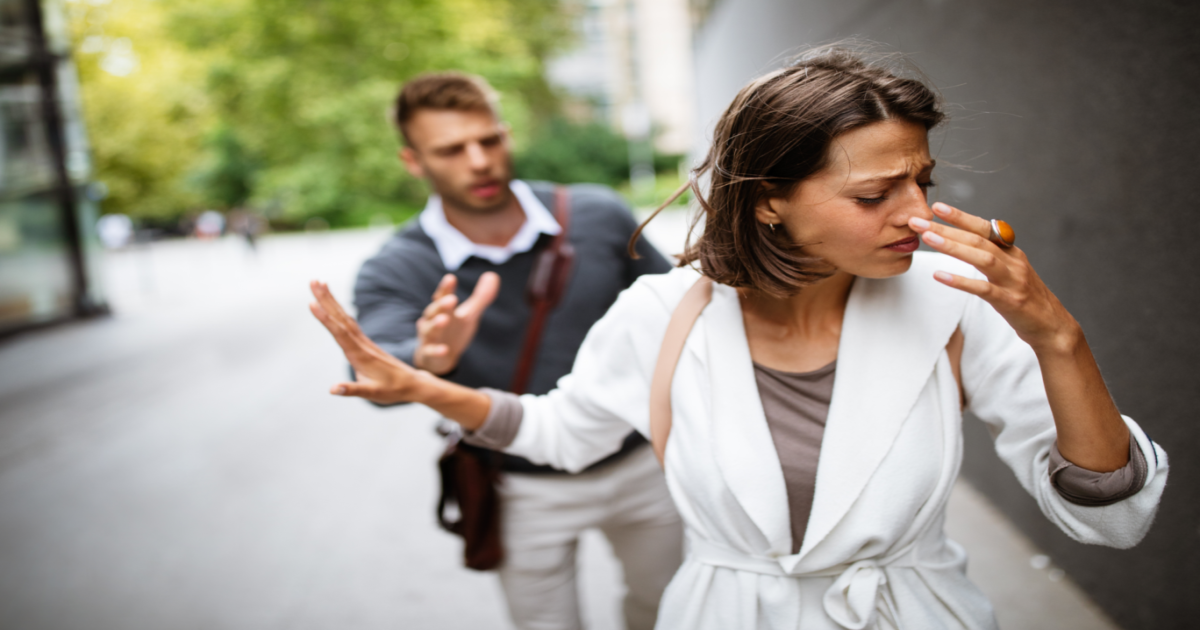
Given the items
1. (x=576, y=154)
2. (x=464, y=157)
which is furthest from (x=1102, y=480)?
(x=576, y=154)

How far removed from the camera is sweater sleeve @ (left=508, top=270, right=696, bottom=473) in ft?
5.39

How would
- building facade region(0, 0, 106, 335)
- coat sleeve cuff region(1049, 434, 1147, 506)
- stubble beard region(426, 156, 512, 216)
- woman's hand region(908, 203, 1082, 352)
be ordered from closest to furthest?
woman's hand region(908, 203, 1082, 352) → coat sleeve cuff region(1049, 434, 1147, 506) → stubble beard region(426, 156, 512, 216) → building facade region(0, 0, 106, 335)

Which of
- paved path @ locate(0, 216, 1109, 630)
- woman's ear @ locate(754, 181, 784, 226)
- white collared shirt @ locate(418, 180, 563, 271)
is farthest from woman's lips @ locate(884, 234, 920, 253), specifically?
paved path @ locate(0, 216, 1109, 630)

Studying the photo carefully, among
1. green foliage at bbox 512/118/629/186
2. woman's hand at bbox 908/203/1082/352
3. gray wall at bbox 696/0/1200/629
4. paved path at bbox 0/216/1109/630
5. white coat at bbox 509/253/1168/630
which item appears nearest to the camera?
woman's hand at bbox 908/203/1082/352

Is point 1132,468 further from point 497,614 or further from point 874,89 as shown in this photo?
point 497,614

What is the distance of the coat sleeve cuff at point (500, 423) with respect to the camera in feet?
5.73

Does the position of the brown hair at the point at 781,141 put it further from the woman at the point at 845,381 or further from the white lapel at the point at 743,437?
the white lapel at the point at 743,437

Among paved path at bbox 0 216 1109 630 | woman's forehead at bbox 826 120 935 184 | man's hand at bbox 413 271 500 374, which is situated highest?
woman's forehead at bbox 826 120 935 184

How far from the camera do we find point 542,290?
2326 millimetres

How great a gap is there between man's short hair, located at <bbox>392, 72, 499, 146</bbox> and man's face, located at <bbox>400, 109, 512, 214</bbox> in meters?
0.02

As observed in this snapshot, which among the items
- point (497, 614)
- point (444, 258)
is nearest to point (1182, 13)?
point (444, 258)

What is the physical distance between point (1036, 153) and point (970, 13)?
0.73 meters

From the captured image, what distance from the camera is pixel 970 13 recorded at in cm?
324

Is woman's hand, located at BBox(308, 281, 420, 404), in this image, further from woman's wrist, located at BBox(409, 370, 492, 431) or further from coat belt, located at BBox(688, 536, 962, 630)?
coat belt, located at BBox(688, 536, 962, 630)
